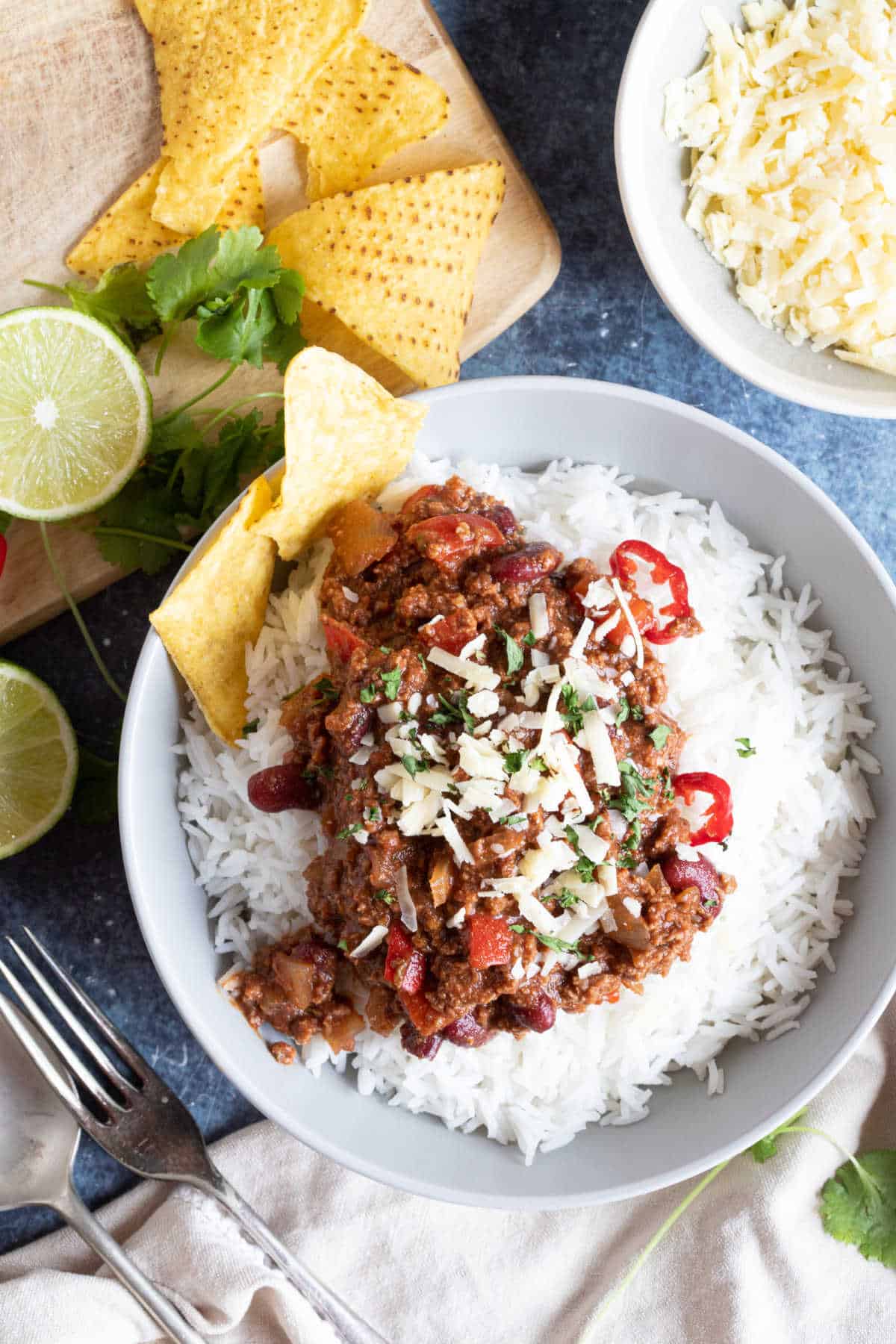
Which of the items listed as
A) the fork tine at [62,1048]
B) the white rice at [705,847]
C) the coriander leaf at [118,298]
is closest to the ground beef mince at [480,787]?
the white rice at [705,847]

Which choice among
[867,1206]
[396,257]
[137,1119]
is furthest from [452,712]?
[867,1206]

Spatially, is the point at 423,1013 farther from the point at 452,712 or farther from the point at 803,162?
the point at 803,162

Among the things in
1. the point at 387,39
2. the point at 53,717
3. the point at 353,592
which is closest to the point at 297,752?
the point at 353,592

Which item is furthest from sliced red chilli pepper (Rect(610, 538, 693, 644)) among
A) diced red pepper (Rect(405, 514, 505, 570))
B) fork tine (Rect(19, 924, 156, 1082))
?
A: fork tine (Rect(19, 924, 156, 1082))

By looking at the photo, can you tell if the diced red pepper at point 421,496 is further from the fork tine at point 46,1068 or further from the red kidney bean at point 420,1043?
the fork tine at point 46,1068

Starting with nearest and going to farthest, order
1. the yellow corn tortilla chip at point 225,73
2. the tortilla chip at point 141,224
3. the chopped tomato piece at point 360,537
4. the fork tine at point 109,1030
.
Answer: the chopped tomato piece at point 360,537 → the yellow corn tortilla chip at point 225,73 → the tortilla chip at point 141,224 → the fork tine at point 109,1030

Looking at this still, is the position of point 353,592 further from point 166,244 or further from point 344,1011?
point 166,244

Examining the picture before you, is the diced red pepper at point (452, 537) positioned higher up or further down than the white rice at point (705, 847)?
higher up
